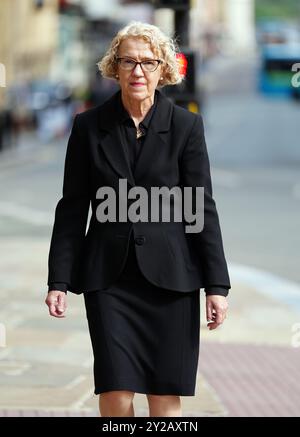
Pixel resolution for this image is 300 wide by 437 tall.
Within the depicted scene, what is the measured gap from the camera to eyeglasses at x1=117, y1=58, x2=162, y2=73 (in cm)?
502

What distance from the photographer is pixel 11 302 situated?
39.3 feet

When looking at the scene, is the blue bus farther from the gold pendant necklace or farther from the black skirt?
the black skirt

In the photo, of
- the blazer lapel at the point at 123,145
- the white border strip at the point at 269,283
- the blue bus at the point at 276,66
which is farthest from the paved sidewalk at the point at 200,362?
the blue bus at the point at 276,66

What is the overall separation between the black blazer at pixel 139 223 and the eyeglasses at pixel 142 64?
6.6 inches

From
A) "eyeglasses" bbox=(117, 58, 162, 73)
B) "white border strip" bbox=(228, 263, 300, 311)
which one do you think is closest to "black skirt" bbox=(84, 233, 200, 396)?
"eyeglasses" bbox=(117, 58, 162, 73)

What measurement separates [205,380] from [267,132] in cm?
4697


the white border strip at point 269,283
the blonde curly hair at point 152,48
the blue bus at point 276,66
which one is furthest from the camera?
the blue bus at point 276,66

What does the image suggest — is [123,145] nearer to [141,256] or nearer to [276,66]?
[141,256]

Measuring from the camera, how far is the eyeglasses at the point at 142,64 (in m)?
5.02

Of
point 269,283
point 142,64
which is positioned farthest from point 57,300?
point 269,283

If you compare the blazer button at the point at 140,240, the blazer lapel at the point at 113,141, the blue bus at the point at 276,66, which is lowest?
the blue bus at the point at 276,66

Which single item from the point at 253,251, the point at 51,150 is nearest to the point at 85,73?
the point at 51,150

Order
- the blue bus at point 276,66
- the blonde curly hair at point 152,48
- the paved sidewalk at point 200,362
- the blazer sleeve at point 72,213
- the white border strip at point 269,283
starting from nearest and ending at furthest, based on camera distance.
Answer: the blonde curly hair at point 152,48 → the blazer sleeve at point 72,213 → the paved sidewalk at point 200,362 → the white border strip at point 269,283 → the blue bus at point 276,66

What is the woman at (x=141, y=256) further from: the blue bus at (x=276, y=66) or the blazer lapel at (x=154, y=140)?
the blue bus at (x=276, y=66)
